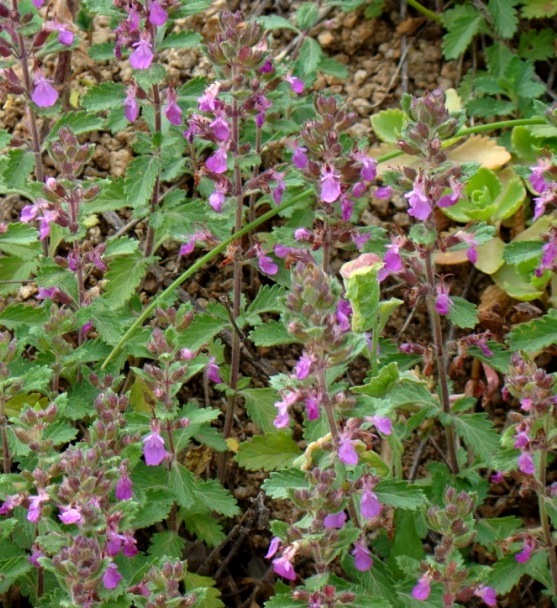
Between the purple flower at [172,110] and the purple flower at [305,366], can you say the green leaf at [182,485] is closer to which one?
the purple flower at [305,366]

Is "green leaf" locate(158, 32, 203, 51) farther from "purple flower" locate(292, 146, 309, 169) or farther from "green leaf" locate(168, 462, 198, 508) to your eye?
"green leaf" locate(168, 462, 198, 508)

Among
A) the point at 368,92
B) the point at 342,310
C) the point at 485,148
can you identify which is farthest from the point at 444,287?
the point at 368,92

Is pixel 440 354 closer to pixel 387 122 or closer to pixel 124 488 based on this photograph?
pixel 124 488

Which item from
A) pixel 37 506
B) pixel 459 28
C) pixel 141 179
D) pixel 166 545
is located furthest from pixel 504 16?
pixel 37 506

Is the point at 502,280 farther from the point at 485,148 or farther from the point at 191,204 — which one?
the point at 191,204

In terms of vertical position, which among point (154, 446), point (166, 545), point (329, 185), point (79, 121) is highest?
point (329, 185)

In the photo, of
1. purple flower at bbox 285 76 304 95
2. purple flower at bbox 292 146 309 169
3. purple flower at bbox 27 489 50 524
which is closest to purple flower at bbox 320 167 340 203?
purple flower at bbox 292 146 309 169
